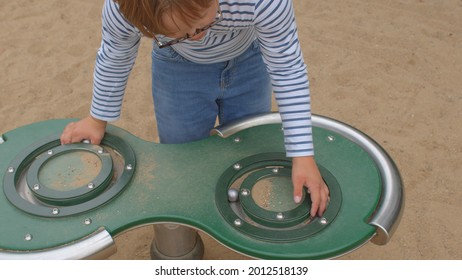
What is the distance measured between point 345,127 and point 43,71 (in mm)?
1539

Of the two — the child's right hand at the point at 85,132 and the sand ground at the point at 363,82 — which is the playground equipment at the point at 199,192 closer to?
the child's right hand at the point at 85,132

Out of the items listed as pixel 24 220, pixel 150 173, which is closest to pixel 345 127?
pixel 150 173

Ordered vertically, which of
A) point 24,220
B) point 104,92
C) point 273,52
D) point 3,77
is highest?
point 273,52

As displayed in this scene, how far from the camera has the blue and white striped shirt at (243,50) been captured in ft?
3.17

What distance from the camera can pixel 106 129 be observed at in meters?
1.20

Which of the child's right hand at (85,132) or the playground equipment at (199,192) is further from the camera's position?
the child's right hand at (85,132)

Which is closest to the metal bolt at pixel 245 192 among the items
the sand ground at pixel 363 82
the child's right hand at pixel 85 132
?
the child's right hand at pixel 85 132

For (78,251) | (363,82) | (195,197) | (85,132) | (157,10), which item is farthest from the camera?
(363,82)

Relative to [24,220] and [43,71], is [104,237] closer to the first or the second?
[24,220]

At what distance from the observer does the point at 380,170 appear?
109 centimetres

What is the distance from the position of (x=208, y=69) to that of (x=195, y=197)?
0.31m

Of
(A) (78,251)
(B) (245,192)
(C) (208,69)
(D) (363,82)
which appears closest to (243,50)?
(C) (208,69)

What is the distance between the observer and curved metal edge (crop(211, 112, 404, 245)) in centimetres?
98

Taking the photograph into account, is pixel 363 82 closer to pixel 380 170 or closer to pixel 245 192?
pixel 380 170
